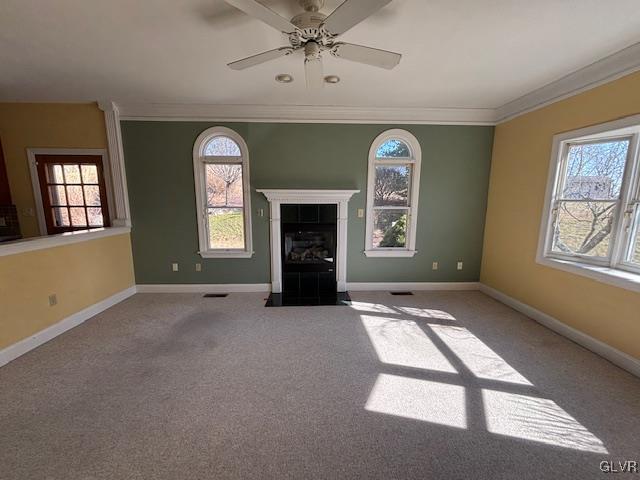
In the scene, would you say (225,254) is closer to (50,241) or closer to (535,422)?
(50,241)

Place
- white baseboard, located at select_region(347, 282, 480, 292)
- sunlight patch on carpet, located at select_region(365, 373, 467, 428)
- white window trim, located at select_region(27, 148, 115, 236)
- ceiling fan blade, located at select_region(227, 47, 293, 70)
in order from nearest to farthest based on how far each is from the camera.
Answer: sunlight patch on carpet, located at select_region(365, 373, 467, 428)
ceiling fan blade, located at select_region(227, 47, 293, 70)
white window trim, located at select_region(27, 148, 115, 236)
white baseboard, located at select_region(347, 282, 480, 292)

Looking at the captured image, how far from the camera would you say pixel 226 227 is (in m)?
3.91

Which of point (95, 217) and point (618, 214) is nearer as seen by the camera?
point (618, 214)

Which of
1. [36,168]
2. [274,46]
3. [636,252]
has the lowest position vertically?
[636,252]

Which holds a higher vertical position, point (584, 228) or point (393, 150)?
point (393, 150)

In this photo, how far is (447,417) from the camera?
169 centimetres

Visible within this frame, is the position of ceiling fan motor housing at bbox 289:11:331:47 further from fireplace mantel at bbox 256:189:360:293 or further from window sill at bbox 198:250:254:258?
window sill at bbox 198:250:254:258

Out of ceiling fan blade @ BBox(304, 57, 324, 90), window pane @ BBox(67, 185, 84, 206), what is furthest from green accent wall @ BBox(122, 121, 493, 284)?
ceiling fan blade @ BBox(304, 57, 324, 90)

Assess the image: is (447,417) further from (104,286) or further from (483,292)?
(104,286)

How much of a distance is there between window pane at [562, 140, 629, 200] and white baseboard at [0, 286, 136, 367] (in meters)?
5.58

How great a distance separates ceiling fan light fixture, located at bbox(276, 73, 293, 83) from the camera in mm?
2633

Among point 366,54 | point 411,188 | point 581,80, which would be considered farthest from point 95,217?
point 581,80

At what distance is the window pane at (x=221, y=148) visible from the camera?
3716 mm

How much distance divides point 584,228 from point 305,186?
3.22 metres
